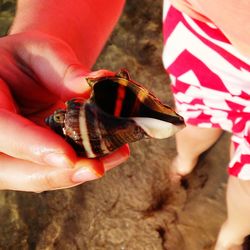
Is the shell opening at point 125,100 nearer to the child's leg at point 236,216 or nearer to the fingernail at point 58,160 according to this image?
the fingernail at point 58,160

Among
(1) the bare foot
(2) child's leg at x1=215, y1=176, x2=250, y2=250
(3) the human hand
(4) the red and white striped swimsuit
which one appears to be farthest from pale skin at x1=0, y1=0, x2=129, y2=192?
(1) the bare foot

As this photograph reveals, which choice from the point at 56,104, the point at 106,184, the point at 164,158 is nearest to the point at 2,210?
the point at 106,184

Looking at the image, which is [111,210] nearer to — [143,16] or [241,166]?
[241,166]

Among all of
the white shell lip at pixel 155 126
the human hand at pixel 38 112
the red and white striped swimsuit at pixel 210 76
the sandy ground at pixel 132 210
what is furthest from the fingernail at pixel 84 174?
the sandy ground at pixel 132 210

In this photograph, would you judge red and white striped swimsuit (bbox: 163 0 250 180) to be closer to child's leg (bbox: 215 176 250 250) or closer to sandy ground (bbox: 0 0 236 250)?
child's leg (bbox: 215 176 250 250)

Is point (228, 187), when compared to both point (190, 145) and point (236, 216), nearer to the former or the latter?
point (236, 216)

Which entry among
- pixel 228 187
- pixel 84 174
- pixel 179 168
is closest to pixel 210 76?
pixel 228 187
